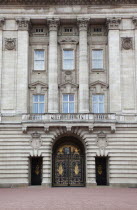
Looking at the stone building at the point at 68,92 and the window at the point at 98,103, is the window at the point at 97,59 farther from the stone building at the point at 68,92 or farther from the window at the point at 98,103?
the window at the point at 98,103

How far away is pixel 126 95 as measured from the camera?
4028 cm

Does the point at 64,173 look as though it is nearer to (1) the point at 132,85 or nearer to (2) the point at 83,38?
(1) the point at 132,85

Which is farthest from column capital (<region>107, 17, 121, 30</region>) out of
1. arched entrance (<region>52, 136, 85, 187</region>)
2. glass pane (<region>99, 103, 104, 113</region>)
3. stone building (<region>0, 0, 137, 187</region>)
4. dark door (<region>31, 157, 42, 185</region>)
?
dark door (<region>31, 157, 42, 185</region>)

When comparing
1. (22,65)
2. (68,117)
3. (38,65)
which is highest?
(38,65)

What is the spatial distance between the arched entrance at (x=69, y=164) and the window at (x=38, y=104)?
155 inches

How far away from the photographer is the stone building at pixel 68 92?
38.7 m

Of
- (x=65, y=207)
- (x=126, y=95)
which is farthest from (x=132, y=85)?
(x=65, y=207)

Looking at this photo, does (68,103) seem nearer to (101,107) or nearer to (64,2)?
(101,107)

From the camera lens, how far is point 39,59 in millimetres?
42531

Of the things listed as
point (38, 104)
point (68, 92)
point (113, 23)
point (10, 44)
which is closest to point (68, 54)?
point (68, 92)

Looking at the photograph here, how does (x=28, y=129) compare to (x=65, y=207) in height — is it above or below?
above

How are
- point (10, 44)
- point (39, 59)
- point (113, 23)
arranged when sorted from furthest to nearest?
1. point (39, 59)
2. point (113, 23)
3. point (10, 44)

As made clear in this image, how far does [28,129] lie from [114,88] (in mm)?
10042

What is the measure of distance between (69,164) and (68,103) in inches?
259
